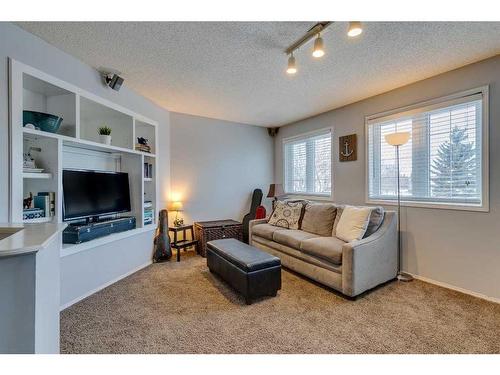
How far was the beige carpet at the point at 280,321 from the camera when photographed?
175cm

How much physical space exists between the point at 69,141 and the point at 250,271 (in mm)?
2179

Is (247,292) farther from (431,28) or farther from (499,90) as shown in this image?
(499,90)

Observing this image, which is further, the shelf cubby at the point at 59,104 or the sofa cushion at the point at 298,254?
the sofa cushion at the point at 298,254

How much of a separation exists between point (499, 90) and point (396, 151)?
109 cm

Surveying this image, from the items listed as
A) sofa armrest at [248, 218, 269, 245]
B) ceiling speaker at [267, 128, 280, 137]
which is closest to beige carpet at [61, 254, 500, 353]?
sofa armrest at [248, 218, 269, 245]

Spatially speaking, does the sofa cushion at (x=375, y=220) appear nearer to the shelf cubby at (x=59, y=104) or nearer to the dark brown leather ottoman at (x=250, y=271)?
the dark brown leather ottoman at (x=250, y=271)

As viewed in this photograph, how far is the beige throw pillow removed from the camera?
2752 millimetres

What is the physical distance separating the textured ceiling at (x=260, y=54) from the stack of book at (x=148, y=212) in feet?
5.10

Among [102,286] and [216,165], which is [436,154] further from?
[102,286]

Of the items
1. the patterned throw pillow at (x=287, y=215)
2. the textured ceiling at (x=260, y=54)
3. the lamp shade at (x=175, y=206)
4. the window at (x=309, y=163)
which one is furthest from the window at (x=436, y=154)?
the lamp shade at (x=175, y=206)

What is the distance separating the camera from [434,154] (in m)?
2.89

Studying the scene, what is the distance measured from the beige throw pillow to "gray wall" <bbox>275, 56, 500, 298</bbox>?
0.68 meters

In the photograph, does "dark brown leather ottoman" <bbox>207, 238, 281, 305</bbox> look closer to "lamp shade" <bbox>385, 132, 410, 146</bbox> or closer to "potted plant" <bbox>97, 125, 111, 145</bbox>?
"potted plant" <bbox>97, 125, 111, 145</bbox>

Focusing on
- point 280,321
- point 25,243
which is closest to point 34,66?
point 25,243
